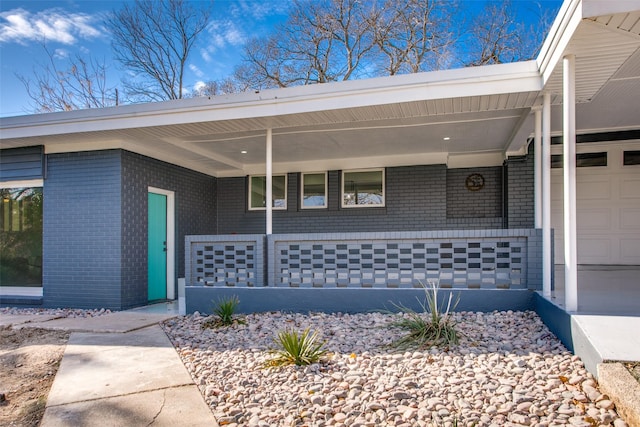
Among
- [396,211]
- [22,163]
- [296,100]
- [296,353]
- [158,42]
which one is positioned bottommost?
[296,353]

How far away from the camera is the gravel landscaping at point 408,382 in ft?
9.27

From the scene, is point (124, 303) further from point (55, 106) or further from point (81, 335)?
point (55, 106)

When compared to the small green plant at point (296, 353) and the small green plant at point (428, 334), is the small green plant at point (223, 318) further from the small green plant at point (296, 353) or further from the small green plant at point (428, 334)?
the small green plant at point (428, 334)

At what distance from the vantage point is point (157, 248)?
8.12 metres

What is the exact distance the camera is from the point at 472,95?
4910 mm

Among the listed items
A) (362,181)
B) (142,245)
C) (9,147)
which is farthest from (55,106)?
(362,181)

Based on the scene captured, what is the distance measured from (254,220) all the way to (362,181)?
2536 mm

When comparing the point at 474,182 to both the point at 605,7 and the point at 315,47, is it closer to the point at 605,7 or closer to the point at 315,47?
the point at 605,7

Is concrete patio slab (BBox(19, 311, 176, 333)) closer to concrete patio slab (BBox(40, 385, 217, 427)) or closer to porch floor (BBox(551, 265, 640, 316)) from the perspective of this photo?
concrete patio slab (BBox(40, 385, 217, 427))

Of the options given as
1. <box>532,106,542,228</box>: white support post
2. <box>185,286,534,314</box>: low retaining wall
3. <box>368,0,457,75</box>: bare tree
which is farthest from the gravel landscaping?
<box>368,0,457,75</box>: bare tree

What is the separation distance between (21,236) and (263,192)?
4616 millimetres

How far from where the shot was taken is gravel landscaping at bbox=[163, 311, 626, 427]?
282 centimetres

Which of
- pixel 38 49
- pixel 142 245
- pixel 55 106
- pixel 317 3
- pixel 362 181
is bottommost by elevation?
pixel 142 245

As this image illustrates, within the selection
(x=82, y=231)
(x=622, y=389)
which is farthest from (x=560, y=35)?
(x=82, y=231)
